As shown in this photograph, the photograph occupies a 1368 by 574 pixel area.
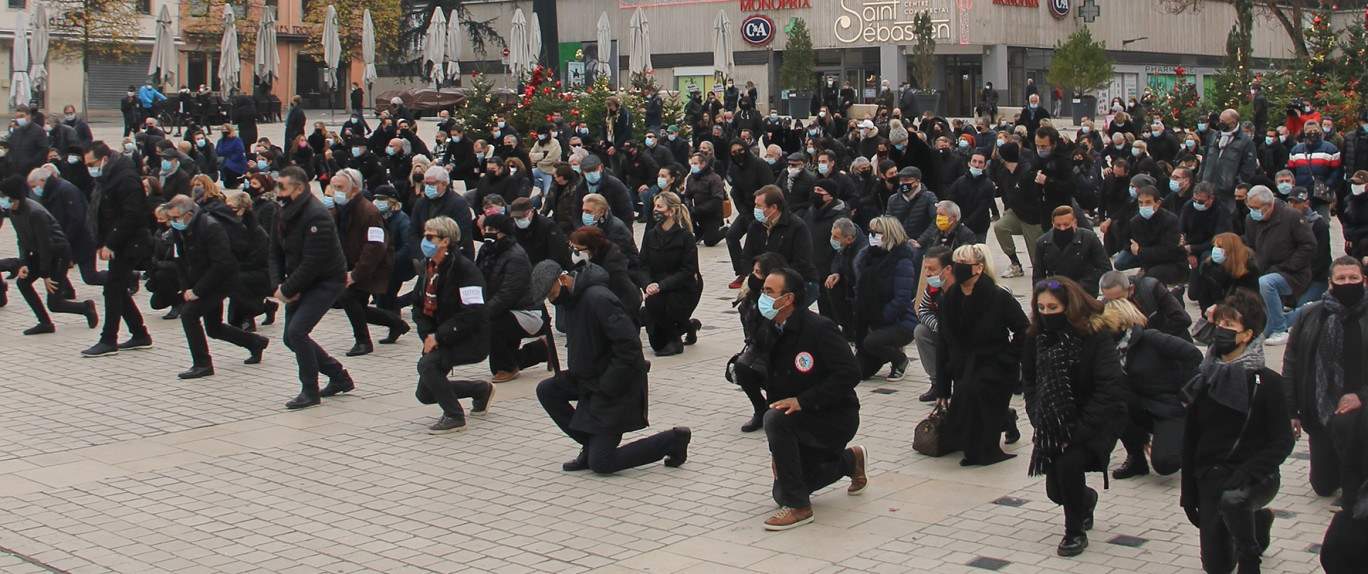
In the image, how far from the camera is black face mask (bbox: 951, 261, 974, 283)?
29.0 feet

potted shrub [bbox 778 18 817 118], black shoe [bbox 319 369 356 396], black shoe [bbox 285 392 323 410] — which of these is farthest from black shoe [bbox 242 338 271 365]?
potted shrub [bbox 778 18 817 118]

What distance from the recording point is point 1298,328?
8.17 meters

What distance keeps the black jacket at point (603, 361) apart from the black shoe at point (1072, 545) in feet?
8.93

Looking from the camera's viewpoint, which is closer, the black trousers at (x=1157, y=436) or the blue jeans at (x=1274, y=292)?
the black trousers at (x=1157, y=436)

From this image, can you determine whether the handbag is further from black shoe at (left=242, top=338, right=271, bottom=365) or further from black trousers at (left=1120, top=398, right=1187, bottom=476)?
black shoe at (left=242, top=338, right=271, bottom=365)

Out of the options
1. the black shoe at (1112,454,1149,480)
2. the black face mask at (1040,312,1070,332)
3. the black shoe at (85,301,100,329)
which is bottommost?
the black shoe at (1112,454,1149,480)

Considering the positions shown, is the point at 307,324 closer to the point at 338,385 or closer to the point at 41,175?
the point at 338,385

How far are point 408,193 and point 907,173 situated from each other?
7835 millimetres

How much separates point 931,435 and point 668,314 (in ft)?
13.6

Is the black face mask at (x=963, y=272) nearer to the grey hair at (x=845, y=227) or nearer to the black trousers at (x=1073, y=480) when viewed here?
the black trousers at (x=1073, y=480)

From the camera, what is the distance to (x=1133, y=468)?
885cm

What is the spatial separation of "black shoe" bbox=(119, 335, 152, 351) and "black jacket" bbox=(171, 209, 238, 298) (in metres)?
1.89

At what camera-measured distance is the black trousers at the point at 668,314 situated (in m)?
13.0

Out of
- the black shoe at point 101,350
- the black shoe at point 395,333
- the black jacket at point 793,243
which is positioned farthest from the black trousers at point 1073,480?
the black shoe at point 101,350
